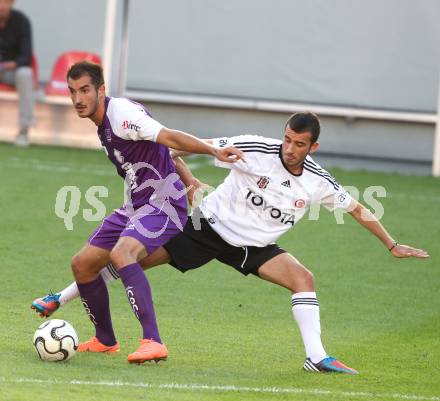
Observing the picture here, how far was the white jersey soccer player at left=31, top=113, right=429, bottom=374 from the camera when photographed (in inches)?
275

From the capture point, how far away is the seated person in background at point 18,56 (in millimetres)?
15992

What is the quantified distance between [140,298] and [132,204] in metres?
0.68

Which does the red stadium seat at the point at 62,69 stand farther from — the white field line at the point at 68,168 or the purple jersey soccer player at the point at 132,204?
the purple jersey soccer player at the point at 132,204

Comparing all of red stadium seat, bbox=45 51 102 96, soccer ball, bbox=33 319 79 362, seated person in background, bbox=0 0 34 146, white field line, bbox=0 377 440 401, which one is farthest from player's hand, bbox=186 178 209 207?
red stadium seat, bbox=45 51 102 96

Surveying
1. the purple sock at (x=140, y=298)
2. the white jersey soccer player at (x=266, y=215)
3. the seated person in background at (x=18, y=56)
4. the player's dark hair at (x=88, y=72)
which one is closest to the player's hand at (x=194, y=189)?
the white jersey soccer player at (x=266, y=215)

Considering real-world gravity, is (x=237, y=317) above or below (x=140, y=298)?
below

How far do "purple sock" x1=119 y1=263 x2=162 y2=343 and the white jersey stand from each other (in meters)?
0.72

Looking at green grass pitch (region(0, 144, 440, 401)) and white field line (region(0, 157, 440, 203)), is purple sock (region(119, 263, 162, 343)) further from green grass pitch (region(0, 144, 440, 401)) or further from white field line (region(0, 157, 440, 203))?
white field line (region(0, 157, 440, 203))

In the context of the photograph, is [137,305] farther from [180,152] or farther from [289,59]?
[289,59]

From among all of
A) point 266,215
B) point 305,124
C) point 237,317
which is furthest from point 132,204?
point 237,317

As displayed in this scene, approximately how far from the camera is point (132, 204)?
7.11 meters

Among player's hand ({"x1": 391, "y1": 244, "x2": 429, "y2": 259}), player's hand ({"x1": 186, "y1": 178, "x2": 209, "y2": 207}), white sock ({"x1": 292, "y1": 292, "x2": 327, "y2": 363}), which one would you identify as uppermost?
player's hand ({"x1": 186, "y1": 178, "x2": 209, "y2": 207})

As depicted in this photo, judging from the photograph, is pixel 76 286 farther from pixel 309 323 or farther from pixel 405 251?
pixel 405 251

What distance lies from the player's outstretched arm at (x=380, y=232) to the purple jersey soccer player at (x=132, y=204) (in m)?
1.01
